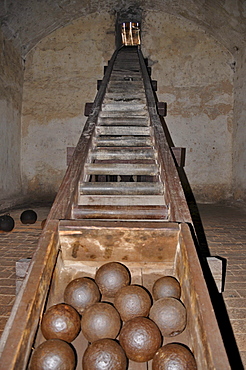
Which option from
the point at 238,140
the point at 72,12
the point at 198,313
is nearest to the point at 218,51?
the point at 238,140

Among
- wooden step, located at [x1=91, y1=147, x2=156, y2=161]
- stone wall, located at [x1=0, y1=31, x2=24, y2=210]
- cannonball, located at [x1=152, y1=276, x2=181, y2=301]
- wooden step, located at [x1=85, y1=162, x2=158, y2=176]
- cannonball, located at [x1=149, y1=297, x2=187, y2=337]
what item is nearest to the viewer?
cannonball, located at [x1=149, y1=297, x2=187, y2=337]

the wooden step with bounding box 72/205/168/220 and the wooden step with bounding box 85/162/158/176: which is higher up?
the wooden step with bounding box 85/162/158/176

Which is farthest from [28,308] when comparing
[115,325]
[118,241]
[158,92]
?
[158,92]

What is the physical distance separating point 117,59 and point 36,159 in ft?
13.4

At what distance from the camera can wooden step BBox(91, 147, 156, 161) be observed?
392cm

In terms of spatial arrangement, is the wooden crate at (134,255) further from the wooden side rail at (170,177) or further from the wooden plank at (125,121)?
the wooden plank at (125,121)

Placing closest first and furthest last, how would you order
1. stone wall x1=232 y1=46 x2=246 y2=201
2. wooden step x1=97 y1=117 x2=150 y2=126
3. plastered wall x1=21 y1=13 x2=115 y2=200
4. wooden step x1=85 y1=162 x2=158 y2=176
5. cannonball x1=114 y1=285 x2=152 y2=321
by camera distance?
1. cannonball x1=114 y1=285 x2=152 y2=321
2. wooden step x1=85 y1=162 x2=158 y2=176
3. wooden step x1=97 y1=117 x2=150 y2=126
4. stone wall x1=232 y1=46 x2=246 y2=201
5. plastered wall x1=21 y1=13 x2=115 y2=200

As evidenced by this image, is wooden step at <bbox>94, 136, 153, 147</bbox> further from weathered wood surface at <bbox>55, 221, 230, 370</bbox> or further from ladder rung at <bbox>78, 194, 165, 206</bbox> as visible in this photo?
weathered wood surface at <bbox>55, 221, 230, 370</bbox>

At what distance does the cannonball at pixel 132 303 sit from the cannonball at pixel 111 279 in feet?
0.30

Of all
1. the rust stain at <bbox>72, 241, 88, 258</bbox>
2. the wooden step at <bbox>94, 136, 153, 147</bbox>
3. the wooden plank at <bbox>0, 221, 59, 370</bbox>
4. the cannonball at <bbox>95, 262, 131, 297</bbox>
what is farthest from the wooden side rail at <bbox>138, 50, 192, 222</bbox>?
the wooden plank at <bbox>0, 221, 59, 370</bbox>

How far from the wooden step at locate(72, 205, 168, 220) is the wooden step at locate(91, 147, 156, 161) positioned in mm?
1192

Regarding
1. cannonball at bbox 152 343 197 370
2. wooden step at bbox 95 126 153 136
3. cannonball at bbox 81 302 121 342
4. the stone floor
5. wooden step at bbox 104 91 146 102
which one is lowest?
the stone floor

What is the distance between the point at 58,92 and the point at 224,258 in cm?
754

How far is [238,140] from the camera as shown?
824cm
